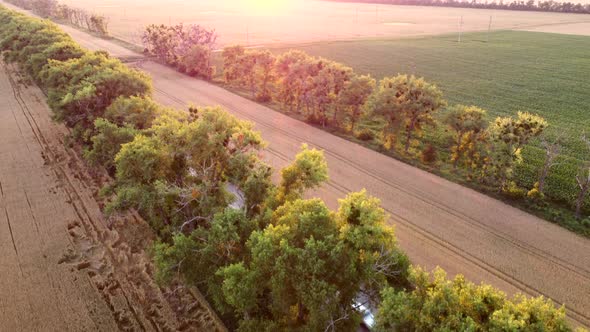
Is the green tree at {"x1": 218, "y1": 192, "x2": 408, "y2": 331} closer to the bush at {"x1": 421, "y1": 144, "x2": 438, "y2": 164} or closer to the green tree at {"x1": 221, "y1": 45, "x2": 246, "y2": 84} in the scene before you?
the bush at {"x1": 421, "y1": 144, "x2": 438, "y2": 164}

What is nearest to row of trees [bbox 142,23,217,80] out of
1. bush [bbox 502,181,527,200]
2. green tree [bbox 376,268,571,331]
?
bush [bbox 502,181,527,200]

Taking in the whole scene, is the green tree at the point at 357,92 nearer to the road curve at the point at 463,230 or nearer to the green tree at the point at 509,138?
the road curve at the point at 463,230

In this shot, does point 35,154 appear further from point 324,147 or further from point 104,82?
point 324,147

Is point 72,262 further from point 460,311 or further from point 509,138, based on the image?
point 509,138

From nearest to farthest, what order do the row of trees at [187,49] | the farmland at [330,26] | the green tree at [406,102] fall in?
1. the green tree at [406,102]
2. the row of trees at [187,49]
3. the farmland at [330,26]

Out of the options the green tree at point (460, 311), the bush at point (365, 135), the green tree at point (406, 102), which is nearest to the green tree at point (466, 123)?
the green tree at point (406, 102)
